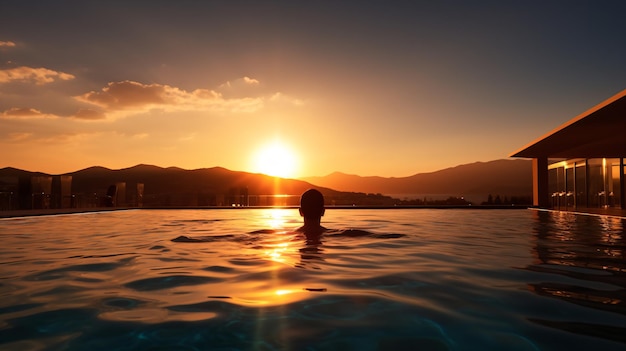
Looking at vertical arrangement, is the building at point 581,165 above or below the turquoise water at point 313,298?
above

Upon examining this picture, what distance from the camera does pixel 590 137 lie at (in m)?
16.2

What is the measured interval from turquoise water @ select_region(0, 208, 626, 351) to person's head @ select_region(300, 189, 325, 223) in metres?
1.74

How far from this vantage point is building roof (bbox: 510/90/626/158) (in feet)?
37.8

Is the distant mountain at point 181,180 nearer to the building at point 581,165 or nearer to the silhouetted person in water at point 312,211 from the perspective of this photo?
the building at point 581,165

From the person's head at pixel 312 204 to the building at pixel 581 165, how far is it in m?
8.94

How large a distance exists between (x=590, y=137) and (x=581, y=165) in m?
7.50

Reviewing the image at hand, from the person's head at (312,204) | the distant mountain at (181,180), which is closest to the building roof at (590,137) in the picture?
the person's head at (312,204)

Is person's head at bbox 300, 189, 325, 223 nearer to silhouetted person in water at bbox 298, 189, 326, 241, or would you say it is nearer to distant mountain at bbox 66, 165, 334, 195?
silhouetted person in water at bbox 298, 189, 326, 241

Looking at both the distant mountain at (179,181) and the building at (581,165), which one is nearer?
the building at (581,165)

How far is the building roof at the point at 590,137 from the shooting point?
1152 cm

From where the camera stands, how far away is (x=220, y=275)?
480 cm

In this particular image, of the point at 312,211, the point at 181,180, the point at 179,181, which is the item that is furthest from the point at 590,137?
the point at 181,180

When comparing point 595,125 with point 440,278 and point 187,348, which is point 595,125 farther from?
point 187,348

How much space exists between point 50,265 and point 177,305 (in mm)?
3018
